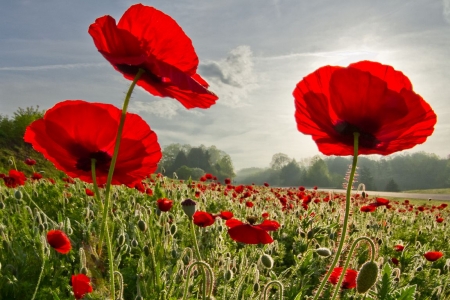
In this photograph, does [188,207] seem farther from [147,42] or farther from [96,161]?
[147,42]

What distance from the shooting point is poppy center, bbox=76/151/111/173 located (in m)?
1.11

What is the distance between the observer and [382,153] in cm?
109

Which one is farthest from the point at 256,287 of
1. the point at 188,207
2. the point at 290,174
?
the point at 290,174

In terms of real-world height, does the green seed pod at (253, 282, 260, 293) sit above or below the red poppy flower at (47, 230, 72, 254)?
below

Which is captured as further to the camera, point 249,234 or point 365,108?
point 249,234

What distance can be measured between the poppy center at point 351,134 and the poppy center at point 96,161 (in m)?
0.69

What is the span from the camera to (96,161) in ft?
3.73

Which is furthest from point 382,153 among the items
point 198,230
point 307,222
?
point 307,222

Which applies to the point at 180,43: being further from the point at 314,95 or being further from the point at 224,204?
the point at 224,204

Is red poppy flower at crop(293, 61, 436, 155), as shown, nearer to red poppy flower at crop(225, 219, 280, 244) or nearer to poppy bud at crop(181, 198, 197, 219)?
poppy bud at crop(181, 198, 197, 219)

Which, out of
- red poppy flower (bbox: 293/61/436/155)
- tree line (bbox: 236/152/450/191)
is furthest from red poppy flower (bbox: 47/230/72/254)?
tree line (bbox: 236/152/450/191)

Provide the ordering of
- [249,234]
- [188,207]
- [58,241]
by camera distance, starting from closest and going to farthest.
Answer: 1. [188,207]
2. [58,241]
3. [249,234]

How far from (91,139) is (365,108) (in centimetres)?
76

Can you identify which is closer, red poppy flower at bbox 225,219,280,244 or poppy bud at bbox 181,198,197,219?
poppy bud at bbox 181,198,197,219
